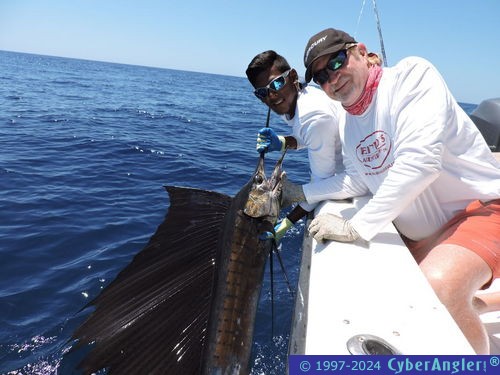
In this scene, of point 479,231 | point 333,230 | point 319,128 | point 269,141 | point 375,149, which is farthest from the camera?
point 269,141

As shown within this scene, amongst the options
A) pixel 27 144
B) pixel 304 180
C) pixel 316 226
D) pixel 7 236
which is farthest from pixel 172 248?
pixel 27 144

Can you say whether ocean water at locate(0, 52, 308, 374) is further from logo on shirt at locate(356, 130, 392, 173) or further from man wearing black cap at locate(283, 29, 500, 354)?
logo on shirt at locate(356, 130, 392, 173)

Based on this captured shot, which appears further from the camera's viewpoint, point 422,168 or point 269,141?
point 269,141

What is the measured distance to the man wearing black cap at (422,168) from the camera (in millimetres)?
1646

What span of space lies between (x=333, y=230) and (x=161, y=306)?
3.06 ft

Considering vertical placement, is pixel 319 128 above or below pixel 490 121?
below

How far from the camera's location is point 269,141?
2428mm

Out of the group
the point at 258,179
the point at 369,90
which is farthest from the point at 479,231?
the point at 258,179

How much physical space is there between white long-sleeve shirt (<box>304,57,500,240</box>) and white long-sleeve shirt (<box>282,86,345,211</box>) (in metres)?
0.19

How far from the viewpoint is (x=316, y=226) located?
1.96 metres

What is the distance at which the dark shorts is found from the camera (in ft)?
5.63

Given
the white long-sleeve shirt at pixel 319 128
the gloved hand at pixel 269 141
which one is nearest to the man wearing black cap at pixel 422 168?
the white long-sleeve shirt at pixel 319 128

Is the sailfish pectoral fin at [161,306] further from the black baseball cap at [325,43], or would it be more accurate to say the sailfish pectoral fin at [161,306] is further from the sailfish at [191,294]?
the black baseball cap at [325,43]

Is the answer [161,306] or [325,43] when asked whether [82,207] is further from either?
[325,43]
